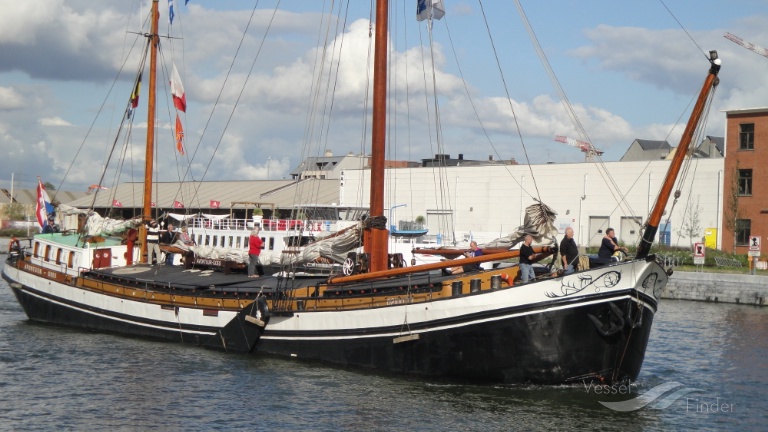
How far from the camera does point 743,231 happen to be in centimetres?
6288

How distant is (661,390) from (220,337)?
12.5 m

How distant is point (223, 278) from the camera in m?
29.7

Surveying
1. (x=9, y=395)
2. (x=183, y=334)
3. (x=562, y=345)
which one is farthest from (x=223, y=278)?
(x=562, y=345)

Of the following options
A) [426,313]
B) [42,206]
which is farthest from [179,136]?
[426,313]

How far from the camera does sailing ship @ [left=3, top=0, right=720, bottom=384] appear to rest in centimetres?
2084

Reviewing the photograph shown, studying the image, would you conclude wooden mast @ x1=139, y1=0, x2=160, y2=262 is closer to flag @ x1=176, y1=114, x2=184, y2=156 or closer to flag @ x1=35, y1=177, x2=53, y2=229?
flag @ x1=176, y1=114, x2=184, y2=156

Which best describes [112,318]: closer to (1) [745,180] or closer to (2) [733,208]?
(2) [733,208]

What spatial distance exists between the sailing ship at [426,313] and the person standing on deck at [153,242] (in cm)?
439

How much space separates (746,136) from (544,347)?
158 ft

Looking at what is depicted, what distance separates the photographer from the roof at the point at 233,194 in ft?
284

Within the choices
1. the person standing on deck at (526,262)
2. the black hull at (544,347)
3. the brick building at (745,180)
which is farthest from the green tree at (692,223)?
the person standing on deck at (526,262)

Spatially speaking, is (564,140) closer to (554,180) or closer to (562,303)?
(554,180)

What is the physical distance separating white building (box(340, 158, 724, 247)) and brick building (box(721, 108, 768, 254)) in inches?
34.8

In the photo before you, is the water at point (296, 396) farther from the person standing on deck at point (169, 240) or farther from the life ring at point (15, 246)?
the life ring at point (15, 246)
